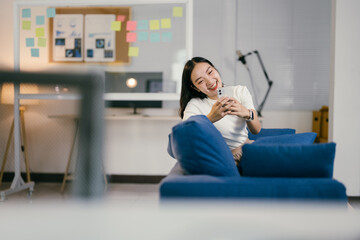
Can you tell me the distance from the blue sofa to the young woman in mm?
639

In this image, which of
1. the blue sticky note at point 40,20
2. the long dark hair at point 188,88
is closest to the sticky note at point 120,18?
the blue sticky note at point 40,20

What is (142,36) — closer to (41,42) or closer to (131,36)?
(131,36)

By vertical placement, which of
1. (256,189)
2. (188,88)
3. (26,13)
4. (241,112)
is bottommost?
(256,189)

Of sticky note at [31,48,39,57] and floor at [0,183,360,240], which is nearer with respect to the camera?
floor at [0,183,360,240]

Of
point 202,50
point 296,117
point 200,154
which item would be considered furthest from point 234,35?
point 200,154

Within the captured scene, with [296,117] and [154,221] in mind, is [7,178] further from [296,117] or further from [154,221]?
[154,221]

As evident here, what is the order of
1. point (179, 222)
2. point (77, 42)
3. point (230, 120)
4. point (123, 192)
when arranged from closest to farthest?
point (179, 222), point (230, 120), point (123, 192), point (77, 42)

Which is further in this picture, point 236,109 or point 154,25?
point 154,25

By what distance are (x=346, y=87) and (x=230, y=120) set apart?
5.38 ft

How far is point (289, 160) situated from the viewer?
1265 mm

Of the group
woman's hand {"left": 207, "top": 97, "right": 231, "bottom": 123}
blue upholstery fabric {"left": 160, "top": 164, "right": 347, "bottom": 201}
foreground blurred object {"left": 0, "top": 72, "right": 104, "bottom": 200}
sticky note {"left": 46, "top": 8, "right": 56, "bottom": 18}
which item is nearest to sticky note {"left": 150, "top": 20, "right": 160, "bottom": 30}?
sticky note {"left": 46, "top": 8, "right": 56, "bottom": 18}

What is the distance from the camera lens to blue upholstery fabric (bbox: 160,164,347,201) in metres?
1.15

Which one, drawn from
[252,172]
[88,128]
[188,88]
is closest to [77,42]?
[188,88]

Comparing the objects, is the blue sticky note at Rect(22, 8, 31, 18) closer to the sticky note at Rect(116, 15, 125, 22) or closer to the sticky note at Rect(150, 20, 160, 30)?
the sticky note at Rect(116, 15, 125, 22)
